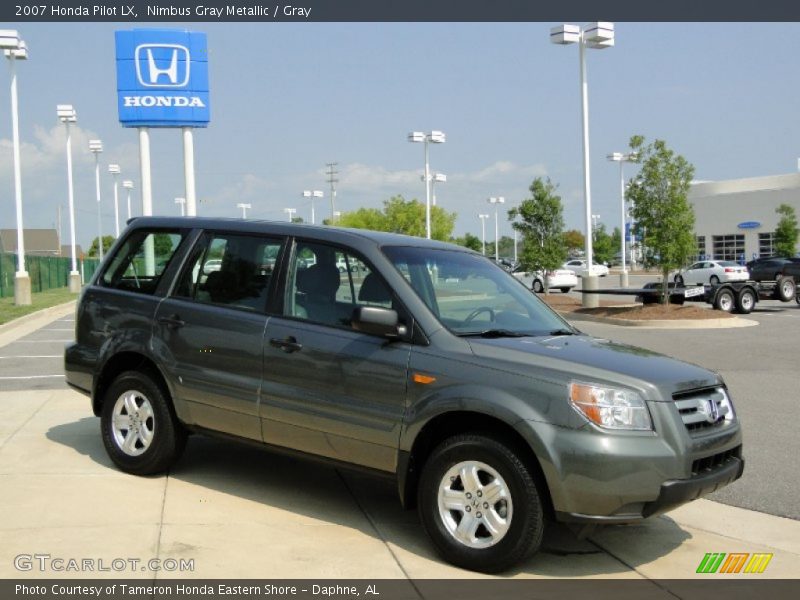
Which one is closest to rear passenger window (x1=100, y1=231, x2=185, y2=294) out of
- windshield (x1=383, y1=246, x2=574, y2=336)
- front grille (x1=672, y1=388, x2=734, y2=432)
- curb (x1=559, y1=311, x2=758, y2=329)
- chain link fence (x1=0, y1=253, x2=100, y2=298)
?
windshield (x1=383, y1=246, x2=574, y2=336)

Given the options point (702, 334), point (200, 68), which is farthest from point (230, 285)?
point (200, 68)

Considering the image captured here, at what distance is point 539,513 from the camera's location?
16.1ft

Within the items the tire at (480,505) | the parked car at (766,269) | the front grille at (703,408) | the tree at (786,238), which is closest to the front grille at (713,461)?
the front grille at (703,408)

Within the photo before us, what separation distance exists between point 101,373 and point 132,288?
0.70 metres

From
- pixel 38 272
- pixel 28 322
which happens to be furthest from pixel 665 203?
pixel 38 272

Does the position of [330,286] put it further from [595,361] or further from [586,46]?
[586,46]

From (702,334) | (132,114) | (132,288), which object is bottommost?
(702,334)

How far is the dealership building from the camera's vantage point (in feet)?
236

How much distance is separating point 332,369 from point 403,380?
0.54 meters


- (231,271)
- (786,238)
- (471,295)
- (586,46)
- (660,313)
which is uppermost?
(586,46)

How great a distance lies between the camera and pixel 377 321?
5.37 meters

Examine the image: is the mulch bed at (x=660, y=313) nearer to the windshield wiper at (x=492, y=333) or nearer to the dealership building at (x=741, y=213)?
the windshield wiper at (x=492, y=333)

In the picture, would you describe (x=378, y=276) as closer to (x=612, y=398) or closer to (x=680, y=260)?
(x=612, y=398)

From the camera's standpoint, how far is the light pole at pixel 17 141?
1320 inches
